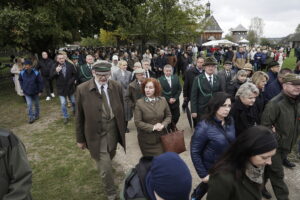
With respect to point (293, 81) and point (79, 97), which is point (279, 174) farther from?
point (79, 97)

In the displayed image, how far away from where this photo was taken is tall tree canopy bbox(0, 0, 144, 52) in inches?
413

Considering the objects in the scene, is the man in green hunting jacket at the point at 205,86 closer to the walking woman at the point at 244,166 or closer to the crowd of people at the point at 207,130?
the crowd of people at the point at 207,130

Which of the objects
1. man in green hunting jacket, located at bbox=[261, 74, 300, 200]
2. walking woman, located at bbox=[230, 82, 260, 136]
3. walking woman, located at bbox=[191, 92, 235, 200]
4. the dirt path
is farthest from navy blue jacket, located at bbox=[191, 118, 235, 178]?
the dirt path

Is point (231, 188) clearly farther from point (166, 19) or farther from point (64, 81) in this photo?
point (166, 19)

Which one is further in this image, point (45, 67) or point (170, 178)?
point (45, 67)

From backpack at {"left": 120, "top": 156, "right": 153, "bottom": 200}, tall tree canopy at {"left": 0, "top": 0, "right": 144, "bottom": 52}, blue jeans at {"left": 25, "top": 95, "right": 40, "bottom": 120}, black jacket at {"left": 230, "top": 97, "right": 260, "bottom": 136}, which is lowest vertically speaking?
blue jeans at {"left": 25, "top": 95, "right": 40, "bottom": 120}

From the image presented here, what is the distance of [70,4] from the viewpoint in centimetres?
1176

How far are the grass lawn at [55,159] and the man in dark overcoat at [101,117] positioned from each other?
0.80 metres

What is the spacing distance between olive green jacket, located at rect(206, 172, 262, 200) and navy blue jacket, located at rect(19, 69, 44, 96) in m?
6.79

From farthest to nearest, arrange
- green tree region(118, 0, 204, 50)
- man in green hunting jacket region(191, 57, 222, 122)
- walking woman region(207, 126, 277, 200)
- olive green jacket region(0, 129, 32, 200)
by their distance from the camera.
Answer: green tree region(118, 0, 204, 50), man in green hunting jacket region(191, 57, 222, 122), olive green jacket region(0, 129, 32, 200), walking woman region(207, 126, 277, 200)

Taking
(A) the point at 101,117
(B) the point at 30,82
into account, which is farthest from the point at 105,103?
(B) the point at 30,82

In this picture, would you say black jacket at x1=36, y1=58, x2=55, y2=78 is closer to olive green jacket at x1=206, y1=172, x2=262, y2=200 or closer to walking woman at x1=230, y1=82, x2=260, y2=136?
walking woman at x1=230, y1=82, x2=260, y2=136

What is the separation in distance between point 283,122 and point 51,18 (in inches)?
420

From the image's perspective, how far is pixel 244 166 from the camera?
2.01m
